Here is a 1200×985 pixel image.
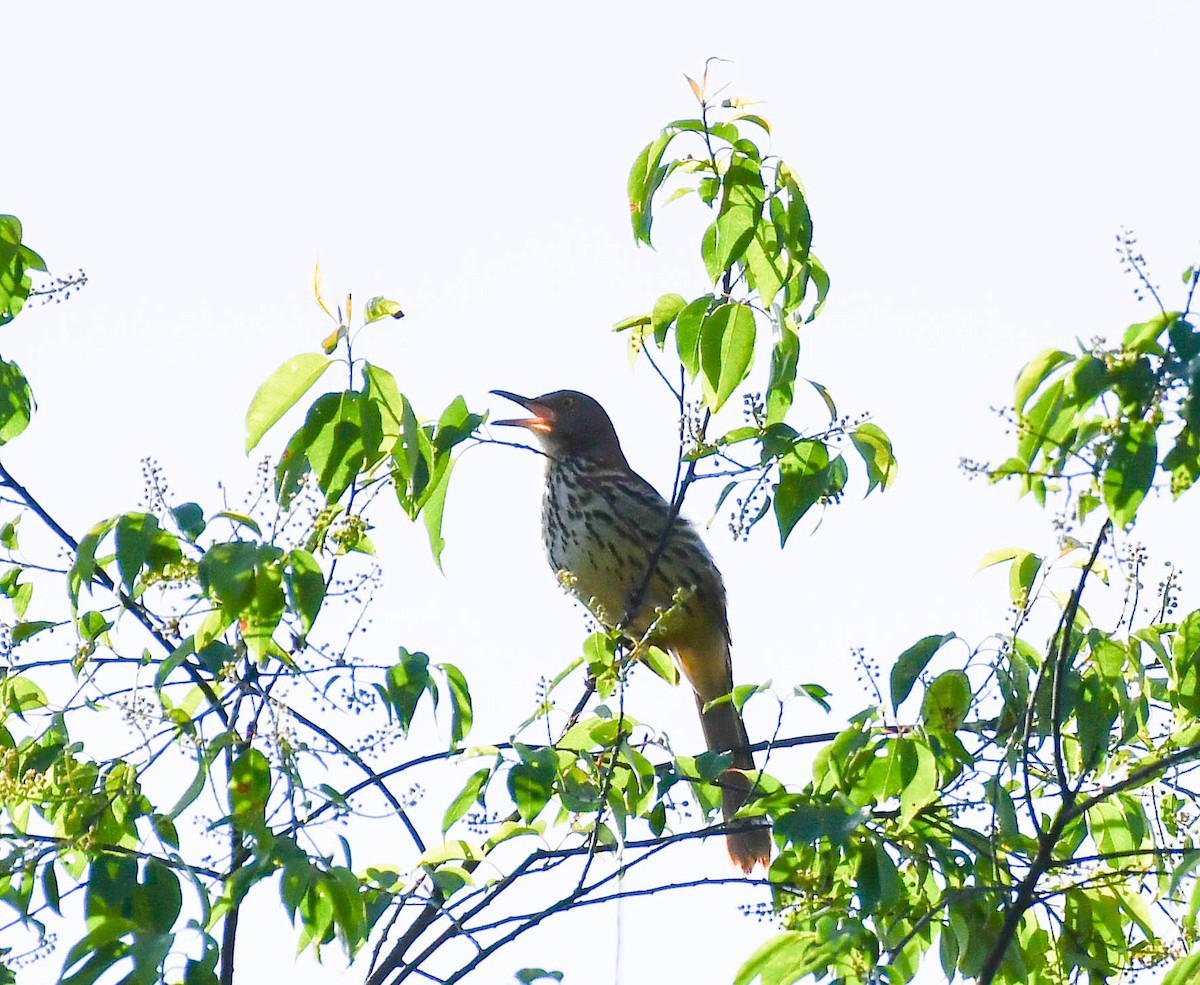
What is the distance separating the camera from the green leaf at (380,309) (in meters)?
2.97

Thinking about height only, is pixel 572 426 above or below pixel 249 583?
above

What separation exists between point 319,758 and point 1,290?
3.66ft

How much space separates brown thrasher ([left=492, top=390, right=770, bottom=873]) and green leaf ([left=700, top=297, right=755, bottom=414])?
7.56ft

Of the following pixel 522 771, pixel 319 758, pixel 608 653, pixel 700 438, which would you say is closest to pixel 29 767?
pixel 319 758

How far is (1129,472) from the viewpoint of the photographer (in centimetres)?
262

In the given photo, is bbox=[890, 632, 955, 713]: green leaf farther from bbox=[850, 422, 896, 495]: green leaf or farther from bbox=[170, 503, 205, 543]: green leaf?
bbox=[170, 503, 205, 543]: green leaf

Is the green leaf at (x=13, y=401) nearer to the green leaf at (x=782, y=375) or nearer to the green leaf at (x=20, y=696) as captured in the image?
the green leaf at (x=20, y=696)

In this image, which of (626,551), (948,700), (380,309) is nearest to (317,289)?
(380,309)

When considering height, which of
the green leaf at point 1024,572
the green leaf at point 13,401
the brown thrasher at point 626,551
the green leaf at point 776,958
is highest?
the brown thrasher at point 626,551

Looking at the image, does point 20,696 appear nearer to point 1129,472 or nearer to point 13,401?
point 13,401

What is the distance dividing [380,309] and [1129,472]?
1.30m

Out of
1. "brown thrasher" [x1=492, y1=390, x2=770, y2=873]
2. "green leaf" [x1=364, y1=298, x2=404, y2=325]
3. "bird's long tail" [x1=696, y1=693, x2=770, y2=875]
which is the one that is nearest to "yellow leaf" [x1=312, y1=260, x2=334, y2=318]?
"green leaf" [x1=364, y1=298, x2=404, y2=325]

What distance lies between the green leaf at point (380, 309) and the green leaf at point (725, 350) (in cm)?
65

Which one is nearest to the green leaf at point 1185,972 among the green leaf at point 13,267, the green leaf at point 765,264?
the green leaf at point 765,264
